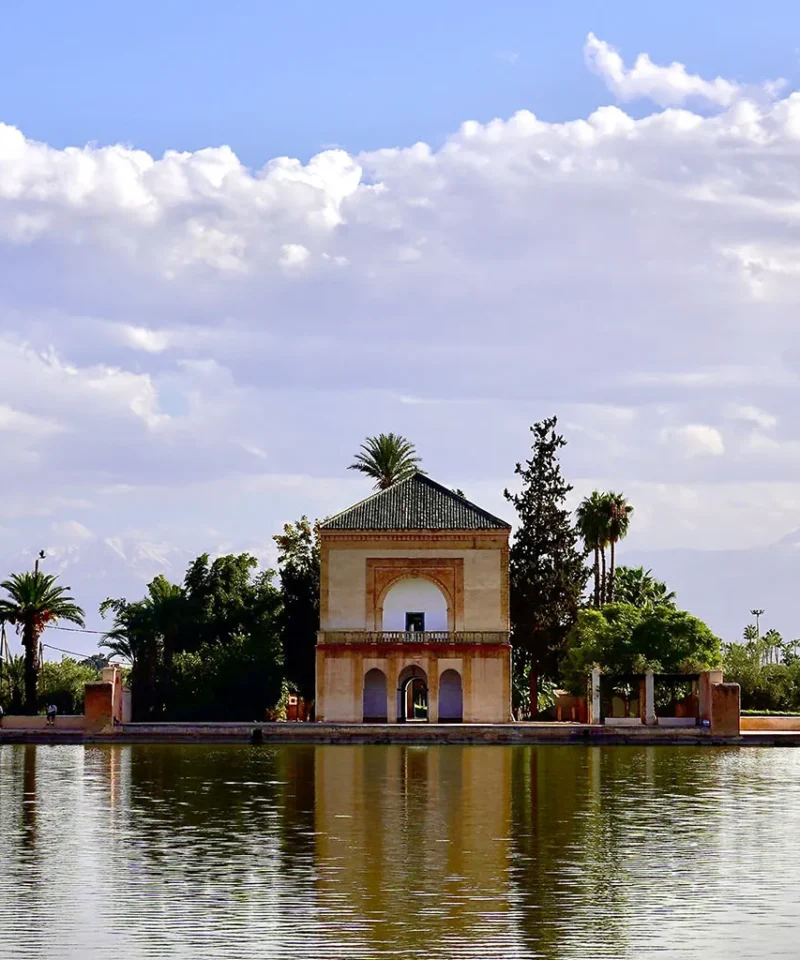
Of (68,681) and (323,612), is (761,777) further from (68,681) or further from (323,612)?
(68,681)

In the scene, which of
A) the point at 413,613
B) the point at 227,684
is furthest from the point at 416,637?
the point at 227,684

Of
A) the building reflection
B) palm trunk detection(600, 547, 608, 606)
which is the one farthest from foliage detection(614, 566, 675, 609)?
the building reflection

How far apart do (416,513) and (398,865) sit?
126ft

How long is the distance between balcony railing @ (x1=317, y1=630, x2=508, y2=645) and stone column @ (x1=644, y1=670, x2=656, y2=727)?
5814 mm

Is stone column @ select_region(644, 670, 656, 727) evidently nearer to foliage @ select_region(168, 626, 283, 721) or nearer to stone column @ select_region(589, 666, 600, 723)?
stone column @ select_region(589, 666, 600, 723)

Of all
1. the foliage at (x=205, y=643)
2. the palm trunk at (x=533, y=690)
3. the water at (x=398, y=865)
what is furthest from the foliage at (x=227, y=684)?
the water at (x=398, y=865)

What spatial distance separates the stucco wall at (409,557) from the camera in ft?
187

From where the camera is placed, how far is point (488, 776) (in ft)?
116

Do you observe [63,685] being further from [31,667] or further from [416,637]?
[416,637]

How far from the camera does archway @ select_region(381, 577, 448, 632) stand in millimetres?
57531

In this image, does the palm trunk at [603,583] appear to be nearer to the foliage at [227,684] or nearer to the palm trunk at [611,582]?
the palm trunk at [611,582]

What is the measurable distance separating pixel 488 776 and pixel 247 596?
3410 cm

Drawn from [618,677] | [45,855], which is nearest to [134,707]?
[618,677]

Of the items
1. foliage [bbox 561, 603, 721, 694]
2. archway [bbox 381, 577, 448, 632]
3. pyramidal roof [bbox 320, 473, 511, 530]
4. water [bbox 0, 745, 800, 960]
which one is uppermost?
pyramidal roof [bbox 320, 473, 511, 530]
